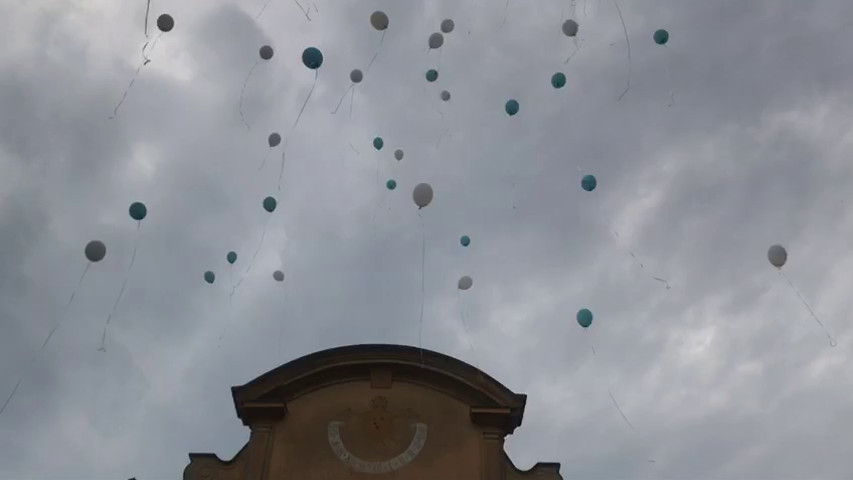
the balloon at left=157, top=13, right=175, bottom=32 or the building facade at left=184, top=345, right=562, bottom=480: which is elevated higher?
the balloon at left=157, top=13, right=175, bottom=32

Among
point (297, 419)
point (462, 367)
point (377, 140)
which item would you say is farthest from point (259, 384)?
point (377, 140)

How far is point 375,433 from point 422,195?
5.04m

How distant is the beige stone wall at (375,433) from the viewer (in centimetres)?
1662

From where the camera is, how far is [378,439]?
16984 mm

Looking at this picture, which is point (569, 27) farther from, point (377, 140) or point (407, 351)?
point (407, 351)

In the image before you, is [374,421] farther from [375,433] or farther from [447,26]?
[447,26]

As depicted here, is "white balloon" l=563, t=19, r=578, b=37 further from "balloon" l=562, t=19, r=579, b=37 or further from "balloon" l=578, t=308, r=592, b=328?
"balloon" l=578, t=308, r=592, b=328

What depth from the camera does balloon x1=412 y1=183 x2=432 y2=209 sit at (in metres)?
15.1

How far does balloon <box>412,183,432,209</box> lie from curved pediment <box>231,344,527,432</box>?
368cm

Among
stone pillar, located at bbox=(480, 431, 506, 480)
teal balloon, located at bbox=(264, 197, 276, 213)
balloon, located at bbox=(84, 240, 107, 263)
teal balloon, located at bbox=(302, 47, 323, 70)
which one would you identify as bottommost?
stone pillar, located at bbox=(480, 431, 506, 480)

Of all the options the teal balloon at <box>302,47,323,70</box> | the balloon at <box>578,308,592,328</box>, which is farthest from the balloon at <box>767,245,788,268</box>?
the teal balloon at <box>302,47,323,70</box>

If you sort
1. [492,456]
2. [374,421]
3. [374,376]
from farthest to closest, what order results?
[374,376] → [374,421] → [492,456]

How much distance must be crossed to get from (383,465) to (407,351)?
230 cm

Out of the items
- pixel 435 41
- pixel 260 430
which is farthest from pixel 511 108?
pixel 260 430
